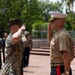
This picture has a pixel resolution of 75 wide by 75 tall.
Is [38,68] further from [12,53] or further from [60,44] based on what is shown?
[60,44]

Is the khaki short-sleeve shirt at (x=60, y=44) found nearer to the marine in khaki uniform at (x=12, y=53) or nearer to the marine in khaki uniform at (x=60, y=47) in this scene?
the marine in khaki uniform at (x=60, y=47)

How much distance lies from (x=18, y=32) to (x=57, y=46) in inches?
23.3

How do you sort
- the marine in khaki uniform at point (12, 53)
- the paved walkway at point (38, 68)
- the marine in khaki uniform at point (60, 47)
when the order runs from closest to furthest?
the marine in khaki uniform at point (60, 47) → the marine in khaki uniform at point (12, 53) → the paved walkway at point (38, 68)

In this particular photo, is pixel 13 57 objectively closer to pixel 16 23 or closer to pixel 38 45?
pixel 16 23

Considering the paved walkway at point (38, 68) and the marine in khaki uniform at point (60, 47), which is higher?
the marine in khaki uniform at point (60, 47)

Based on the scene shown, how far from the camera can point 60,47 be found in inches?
175

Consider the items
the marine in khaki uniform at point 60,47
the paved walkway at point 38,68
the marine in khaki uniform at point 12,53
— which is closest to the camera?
the marine in khaki uniform at point 60,47

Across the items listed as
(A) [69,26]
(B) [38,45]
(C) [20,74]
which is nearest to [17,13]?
(A) [69,26]

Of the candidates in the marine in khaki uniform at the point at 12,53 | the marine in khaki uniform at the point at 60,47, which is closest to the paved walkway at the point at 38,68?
the marine in khaki uniform at the point at 12,53

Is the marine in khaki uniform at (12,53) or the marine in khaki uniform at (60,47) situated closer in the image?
the marine in khaki uniform at (60,47)

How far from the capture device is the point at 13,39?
4812mm

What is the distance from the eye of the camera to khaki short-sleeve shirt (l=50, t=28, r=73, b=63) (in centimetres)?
442

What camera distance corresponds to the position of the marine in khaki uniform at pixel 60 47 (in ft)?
14.4

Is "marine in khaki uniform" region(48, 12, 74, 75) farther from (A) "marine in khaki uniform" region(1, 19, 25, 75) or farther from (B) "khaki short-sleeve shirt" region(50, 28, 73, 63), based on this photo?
(A) "marine in khaki uniform" region(1, 19, 25, 75)
